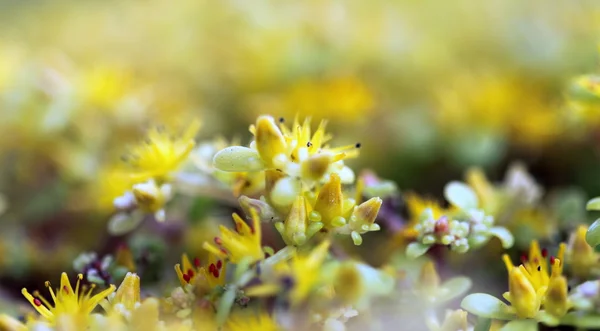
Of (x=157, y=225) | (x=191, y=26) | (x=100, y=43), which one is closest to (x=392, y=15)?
(x=191, y=26)

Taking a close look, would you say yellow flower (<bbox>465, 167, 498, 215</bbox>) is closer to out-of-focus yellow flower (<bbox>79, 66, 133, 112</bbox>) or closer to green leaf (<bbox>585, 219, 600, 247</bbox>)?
green leaf (<bbox>585, 219, 600, 247</bbox>)

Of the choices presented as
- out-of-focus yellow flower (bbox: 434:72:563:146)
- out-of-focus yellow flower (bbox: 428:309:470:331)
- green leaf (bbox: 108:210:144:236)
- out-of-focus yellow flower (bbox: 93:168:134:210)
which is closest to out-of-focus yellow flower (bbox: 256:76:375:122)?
out-of-focus yellow flower (bbox: 434:72:563:146)

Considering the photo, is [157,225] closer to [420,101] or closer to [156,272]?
[156,272]

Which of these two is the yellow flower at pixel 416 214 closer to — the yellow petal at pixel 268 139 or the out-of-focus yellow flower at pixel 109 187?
the yellow petal at pixel 268 139

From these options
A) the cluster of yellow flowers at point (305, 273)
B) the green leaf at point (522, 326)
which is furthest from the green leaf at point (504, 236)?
the green leaf at point (522, 326)

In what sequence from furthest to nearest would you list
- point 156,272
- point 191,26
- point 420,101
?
point 191,26
point 420,101
point 156,272

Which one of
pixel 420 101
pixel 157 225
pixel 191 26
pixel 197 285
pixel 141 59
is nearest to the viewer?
pixel 197 285
